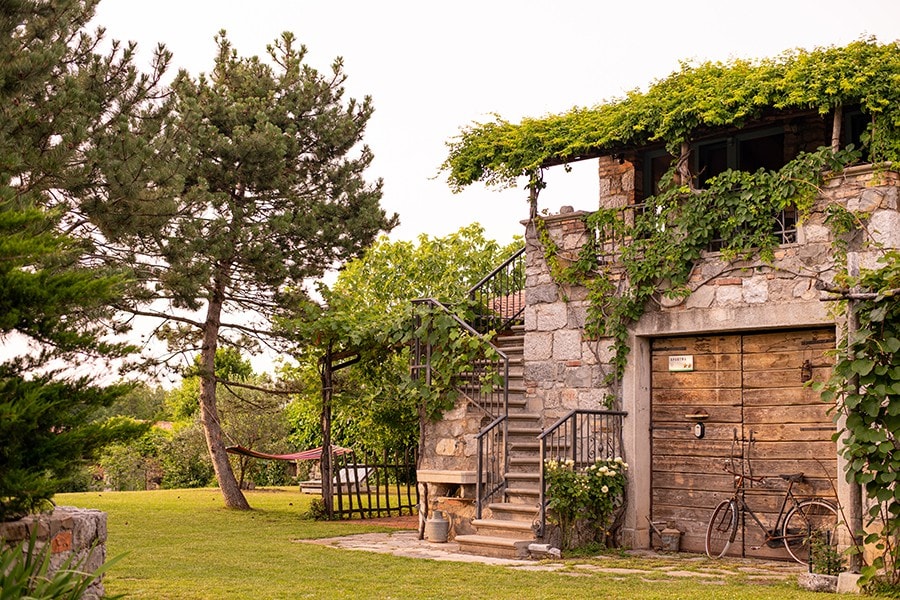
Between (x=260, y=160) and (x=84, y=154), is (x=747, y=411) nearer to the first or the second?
(x=84, y=154)

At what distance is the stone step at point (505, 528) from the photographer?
9.62 metres

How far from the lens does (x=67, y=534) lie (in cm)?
602

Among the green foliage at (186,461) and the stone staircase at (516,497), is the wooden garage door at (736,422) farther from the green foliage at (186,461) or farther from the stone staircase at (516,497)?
the green foliage at (186,461)

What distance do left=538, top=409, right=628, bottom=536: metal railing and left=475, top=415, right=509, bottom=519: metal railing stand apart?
0.51m

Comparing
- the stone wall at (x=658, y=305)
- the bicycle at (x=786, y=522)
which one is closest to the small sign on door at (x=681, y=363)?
the stone wall at (x=658, y=305)

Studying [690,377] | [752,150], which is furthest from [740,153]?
[690,377]

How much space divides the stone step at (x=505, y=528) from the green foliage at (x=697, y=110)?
12.7 feet

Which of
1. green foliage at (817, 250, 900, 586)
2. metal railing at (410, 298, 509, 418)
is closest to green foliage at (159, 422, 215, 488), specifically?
metal railing at (410, 298, 509, 418)

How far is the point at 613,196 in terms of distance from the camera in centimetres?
1202

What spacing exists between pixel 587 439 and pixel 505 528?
1217 mm

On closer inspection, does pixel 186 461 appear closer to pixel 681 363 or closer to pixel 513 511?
pixel 513 511

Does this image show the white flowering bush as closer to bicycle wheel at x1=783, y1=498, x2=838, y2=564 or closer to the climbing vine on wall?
the climbing vine on wall

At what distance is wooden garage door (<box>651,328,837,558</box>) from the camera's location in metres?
9.41

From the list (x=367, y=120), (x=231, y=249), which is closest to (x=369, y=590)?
(x=231, y=249)
